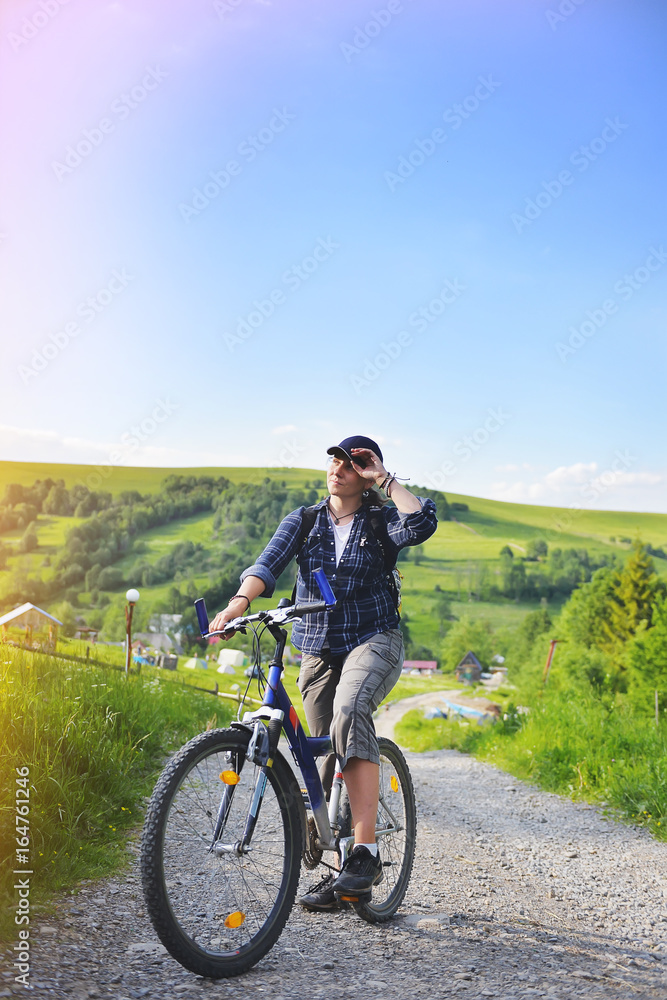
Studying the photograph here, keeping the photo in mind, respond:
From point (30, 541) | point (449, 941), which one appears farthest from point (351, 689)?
point (30, 541)

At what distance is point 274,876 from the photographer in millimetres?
3252

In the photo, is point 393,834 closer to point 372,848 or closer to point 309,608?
point 372,848

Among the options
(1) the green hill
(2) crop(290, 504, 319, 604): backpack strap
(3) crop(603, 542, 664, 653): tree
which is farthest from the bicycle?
(3) crop(603, 542, 664, 653): tree

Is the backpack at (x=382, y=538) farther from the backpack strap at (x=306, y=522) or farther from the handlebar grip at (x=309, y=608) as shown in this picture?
the handlebar grip at (x=309, y=608)

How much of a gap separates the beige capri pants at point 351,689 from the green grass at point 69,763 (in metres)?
1.44

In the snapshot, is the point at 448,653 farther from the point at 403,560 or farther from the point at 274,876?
the point at 274,876

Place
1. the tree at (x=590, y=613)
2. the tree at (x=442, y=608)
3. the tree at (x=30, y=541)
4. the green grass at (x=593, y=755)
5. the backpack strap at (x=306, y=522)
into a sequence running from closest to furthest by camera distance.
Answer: the backpack strap at (x=306, y=522) < the green grass at (x=593, y=755) < the tree at (x=590, y=613) < the tree at (x=30, y=541) < the tree at (x=442, y=608)

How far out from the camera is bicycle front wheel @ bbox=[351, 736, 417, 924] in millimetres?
4023

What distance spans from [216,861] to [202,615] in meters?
0.96

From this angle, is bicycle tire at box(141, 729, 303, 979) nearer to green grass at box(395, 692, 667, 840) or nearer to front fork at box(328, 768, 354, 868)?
front fork at box(328, 768, 354, 868)

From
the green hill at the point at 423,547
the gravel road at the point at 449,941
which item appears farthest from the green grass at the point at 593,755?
the green hill at the point at 423,547

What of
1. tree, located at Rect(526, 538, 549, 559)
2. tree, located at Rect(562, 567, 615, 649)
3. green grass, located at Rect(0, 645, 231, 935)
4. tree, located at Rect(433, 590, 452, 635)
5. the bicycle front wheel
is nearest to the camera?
green grass, located at Rect(0, 645, 231, 935)

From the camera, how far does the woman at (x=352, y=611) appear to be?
137 inches

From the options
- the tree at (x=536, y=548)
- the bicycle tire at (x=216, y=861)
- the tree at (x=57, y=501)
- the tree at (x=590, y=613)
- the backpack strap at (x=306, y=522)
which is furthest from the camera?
the tree at (x=536, y=548)
